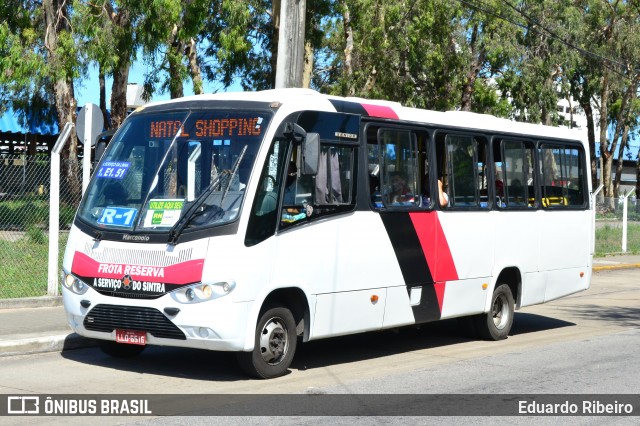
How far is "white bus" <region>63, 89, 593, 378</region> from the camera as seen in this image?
9.25 metres

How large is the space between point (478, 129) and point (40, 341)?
239 inches

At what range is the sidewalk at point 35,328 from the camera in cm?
1090

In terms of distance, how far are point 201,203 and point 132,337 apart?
4.66 feet

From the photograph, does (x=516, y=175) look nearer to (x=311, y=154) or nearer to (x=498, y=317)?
(x=498, y=317)

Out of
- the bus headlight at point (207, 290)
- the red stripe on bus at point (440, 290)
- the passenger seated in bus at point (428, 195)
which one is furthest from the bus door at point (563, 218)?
the bus headlight at point (207, 290)

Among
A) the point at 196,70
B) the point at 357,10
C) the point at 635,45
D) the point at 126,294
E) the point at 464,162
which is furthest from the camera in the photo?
the point at 635,45

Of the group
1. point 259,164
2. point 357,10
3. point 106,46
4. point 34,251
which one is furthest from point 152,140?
point 357,10

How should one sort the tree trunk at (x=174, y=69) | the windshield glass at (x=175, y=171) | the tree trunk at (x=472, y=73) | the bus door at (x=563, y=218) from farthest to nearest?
the tree trunk at (x=472, y=73) < the tree trunk at (x=174, y=69) < the bus door at (x=563, y=218) < the windshield glass at (x=175, y=171)

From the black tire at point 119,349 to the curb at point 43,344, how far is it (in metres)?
0.77

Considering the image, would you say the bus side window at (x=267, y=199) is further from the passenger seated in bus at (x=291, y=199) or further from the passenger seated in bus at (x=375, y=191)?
the passenger seated in bus at (x=375, y=191)

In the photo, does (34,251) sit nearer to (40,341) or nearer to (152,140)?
(40,341)

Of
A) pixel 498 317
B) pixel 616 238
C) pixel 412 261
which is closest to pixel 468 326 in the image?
pixel 498 317

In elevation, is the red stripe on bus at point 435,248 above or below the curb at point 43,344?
above

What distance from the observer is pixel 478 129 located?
42.9 ft
